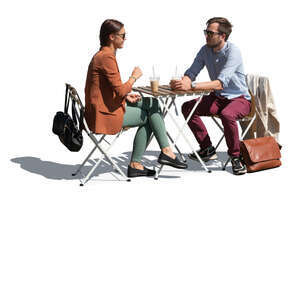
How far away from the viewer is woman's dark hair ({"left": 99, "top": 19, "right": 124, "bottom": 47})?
580cm

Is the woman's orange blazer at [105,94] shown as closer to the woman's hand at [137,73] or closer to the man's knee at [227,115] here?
the woman's hand at [137,73]

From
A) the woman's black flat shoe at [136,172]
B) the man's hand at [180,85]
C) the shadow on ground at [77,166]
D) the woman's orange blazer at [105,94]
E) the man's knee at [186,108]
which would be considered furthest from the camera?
the man's knee at [186,108]

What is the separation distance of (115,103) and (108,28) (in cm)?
74

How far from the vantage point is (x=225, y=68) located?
6.45 meters

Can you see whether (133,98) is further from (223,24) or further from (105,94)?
(223,24)

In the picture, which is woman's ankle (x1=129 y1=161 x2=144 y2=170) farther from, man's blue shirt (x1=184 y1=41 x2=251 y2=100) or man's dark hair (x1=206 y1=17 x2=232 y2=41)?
man's dark hair (x1=206 y1=17 x2=232 y2=41)

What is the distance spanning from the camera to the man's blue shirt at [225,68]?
646cm

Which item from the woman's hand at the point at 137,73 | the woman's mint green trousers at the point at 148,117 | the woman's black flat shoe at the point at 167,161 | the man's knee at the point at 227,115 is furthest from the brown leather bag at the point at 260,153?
the woman's hand at the point at 137,73

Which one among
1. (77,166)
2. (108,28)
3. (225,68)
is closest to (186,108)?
(225,68)

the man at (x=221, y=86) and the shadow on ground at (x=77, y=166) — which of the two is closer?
the man at (x=221, y=86)

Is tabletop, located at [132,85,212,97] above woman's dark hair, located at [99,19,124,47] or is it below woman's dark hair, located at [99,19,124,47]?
below

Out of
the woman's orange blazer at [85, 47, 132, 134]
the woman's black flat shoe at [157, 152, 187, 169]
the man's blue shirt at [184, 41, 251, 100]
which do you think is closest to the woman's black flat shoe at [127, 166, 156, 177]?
the woman's black flat shoe at [157, 152, 187, 169]

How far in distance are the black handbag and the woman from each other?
0.15m

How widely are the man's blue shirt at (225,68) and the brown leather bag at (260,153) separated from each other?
569 mm
